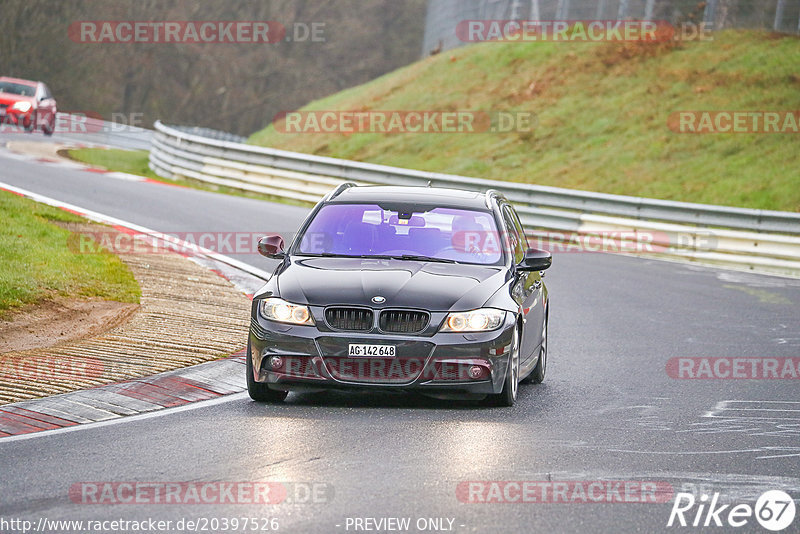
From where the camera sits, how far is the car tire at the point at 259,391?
945 centimetres

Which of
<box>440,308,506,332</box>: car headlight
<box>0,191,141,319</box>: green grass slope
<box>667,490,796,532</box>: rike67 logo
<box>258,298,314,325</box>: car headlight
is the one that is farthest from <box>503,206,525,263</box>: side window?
<box>0,191,141,319</box>: green grass slope

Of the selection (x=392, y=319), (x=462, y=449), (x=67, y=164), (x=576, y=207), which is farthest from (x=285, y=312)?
(x=67, y=164)

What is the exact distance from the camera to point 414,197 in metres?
10.8

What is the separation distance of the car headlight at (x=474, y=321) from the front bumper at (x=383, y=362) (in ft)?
0.15

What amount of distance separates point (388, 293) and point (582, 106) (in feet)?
95.3

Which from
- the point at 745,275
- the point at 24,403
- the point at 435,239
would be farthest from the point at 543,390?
the point at 745,275

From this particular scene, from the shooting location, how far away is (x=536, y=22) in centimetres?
4194

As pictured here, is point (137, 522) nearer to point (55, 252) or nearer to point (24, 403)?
point (24, 403)

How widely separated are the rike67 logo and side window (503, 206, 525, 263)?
12.8 ft

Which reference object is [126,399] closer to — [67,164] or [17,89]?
[67,164]

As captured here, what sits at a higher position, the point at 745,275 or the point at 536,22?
the point at 536,22

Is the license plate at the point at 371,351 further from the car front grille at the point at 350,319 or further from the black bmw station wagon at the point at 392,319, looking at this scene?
the car front grille at the point at 350,319

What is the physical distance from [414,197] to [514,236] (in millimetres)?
959

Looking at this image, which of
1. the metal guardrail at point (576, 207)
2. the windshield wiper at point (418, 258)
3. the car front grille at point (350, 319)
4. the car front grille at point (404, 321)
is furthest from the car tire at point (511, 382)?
the metal guardrail at point (576, 207)
